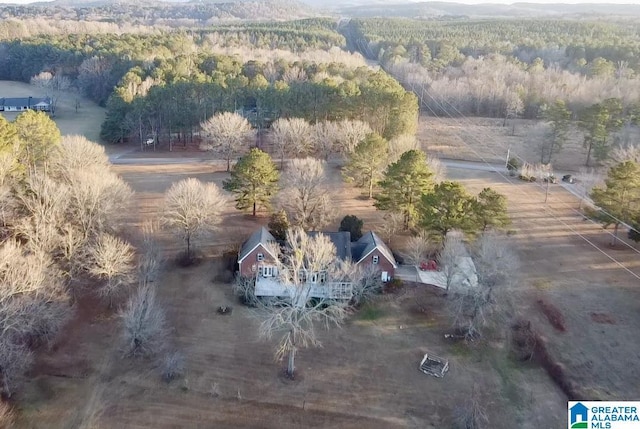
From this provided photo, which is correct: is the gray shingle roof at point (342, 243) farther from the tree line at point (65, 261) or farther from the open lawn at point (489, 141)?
the open lawn at point (489, 141)

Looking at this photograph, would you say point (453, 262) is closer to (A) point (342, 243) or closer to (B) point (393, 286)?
(B) point (393, 286)

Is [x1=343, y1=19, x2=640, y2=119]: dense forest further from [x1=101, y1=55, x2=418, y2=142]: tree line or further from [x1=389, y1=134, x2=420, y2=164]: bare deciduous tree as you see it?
[x1=389, y1=134, x2=420, y2=164]: bare deciduous tree

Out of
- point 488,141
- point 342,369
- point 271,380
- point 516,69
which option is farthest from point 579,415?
point 516,69

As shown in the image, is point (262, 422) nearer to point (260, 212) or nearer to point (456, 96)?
point (260, 212)

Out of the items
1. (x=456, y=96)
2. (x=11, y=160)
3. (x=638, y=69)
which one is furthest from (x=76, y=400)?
(x=638, y=69)

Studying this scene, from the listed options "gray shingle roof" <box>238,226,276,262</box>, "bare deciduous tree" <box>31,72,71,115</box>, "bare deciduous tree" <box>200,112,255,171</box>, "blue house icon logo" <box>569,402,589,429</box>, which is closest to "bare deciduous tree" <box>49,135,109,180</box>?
"bare deciduous tree" <box>200,112,255,171</box>
